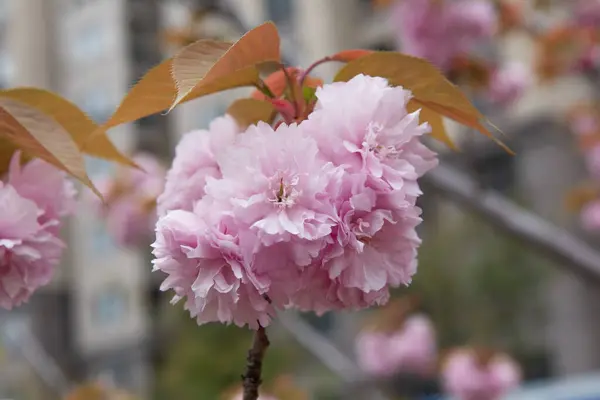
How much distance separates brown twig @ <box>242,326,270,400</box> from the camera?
54 centimetres

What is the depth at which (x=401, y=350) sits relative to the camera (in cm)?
238

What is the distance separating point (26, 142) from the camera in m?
0.58

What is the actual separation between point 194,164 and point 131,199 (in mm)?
1911

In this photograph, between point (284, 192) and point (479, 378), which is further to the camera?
point (479, 378)

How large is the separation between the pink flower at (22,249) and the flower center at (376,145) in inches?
9.6

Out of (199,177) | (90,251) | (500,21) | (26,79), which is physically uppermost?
(26,79)

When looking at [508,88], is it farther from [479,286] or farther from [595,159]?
[479,286]

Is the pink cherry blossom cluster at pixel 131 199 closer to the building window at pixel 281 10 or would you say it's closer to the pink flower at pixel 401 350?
the pink flower at pixel 401 350

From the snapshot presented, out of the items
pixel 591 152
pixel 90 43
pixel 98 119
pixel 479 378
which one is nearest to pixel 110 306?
pixel 98 119

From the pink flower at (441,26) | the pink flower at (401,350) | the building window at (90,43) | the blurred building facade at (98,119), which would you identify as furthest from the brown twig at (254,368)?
the building window at (90,43)

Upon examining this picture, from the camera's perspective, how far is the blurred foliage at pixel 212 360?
733 cm

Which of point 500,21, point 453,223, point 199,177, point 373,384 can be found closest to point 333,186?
point 199,177

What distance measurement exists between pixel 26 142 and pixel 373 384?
188 centimetres

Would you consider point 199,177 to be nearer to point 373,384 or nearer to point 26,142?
point 26,142
